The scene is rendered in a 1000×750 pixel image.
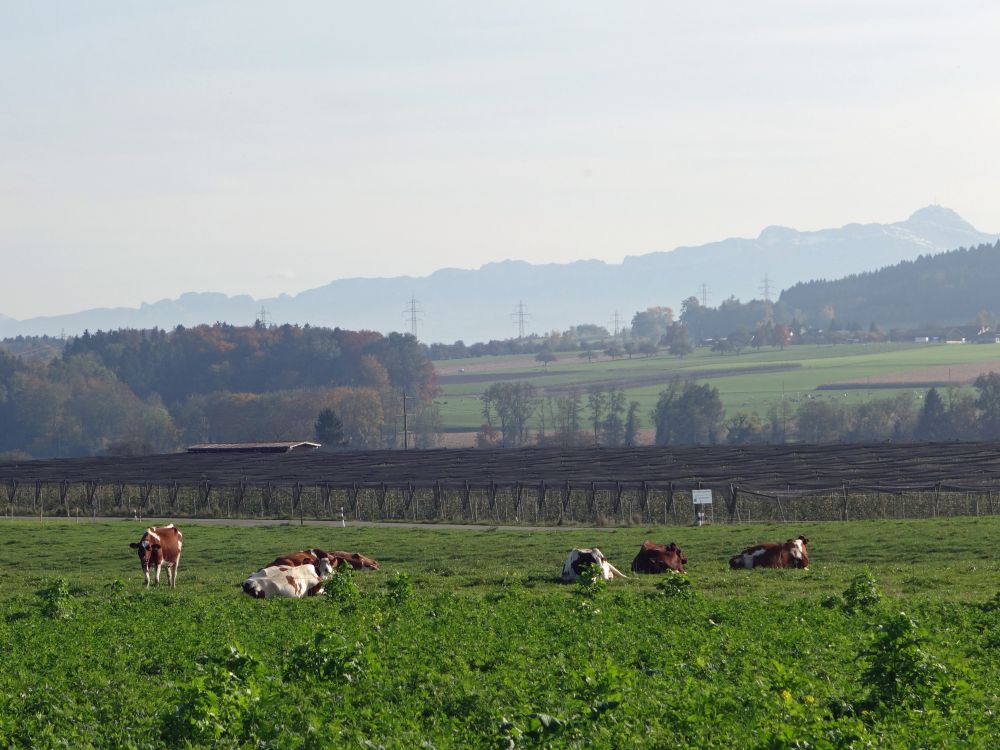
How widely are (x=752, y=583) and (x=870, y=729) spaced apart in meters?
15.1

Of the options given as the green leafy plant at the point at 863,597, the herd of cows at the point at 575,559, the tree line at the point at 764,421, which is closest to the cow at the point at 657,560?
the herd of cows at the point at 575,559

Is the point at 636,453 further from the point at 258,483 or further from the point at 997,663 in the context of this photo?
the point at 997,663

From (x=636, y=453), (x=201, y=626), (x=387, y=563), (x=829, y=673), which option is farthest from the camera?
(x=636, y=453)

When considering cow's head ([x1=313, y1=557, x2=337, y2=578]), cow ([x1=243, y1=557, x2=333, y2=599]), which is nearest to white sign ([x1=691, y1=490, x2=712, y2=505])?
cow's head ([x1=313, y1=557, x2=337, y2=578])

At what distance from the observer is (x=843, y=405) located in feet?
568

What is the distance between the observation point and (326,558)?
1361 inches

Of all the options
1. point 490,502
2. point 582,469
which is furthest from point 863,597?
point 582,469

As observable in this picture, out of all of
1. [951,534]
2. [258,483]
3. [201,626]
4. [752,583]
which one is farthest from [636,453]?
[201,626]

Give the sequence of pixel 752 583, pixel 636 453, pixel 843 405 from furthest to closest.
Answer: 1. pixel 843 405
2. pixel 636 453
3. pixel 752 583

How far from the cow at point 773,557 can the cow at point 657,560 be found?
4.79 ft

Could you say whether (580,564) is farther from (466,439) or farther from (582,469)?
(466,439)

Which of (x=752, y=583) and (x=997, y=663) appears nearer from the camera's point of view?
(x=997, y=663)

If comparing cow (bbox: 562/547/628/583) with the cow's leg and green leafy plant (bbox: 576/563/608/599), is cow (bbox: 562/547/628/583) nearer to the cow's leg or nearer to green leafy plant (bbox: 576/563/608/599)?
the cow's leg

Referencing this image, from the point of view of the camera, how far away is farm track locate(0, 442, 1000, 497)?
70188mm
